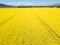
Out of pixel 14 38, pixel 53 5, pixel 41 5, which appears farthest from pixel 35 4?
pixel 14 38

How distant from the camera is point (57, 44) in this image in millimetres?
551

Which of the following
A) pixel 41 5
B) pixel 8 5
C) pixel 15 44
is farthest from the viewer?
pixel 41 5

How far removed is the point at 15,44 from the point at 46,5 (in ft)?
11.1

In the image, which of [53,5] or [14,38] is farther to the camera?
[53,5]

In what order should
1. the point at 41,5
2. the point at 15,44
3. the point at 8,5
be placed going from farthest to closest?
1. the point at 41,5
2. the point at 8,5
3. the point at 15,44

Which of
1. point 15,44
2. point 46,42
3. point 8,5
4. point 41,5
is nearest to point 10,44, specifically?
point 15,44

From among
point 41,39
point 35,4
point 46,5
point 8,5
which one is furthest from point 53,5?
point 41,39

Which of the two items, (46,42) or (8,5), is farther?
(8,5)

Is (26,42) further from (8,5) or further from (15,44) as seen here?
(8,5)

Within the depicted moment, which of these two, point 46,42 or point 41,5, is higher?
point 46,42

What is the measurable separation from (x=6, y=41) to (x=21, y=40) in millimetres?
52

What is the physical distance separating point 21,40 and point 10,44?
60 mm

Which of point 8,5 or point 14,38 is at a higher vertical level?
point 14,38

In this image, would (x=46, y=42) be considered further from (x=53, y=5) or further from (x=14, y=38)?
(x=53, y=5)
